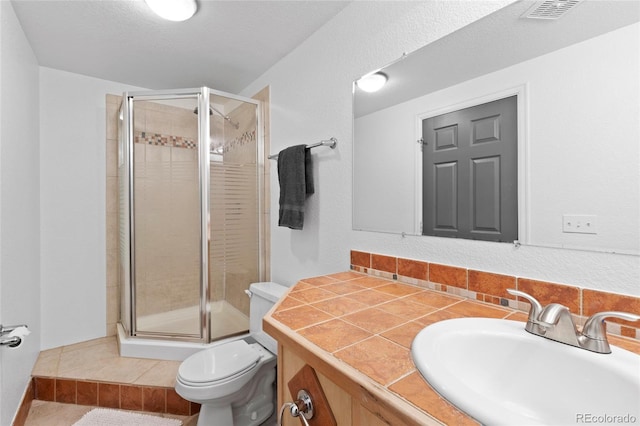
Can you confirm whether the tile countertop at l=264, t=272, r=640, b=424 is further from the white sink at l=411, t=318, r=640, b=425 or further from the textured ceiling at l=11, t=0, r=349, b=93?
the textured ceiling at l=11, t=0, r=349, b=93

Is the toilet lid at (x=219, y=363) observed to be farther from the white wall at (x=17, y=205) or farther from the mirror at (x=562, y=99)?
the mirror at (x=562, y=99)

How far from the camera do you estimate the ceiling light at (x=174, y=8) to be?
55.5 inches

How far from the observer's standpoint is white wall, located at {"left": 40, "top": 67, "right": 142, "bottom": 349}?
2148 mm

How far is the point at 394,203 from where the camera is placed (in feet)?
4.24

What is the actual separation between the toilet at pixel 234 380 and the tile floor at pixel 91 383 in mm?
317

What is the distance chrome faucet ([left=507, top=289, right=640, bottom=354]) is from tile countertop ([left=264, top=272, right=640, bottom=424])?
11 centimetres

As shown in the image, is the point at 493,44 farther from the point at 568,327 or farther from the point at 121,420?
the point at 121,420

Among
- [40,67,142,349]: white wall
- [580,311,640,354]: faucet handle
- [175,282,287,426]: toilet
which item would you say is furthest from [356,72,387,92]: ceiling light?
[40,67,142,349]: white wall

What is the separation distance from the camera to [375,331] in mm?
714

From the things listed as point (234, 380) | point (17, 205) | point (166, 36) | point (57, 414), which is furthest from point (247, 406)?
point (166, 36)

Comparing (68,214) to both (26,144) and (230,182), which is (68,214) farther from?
(230,182)

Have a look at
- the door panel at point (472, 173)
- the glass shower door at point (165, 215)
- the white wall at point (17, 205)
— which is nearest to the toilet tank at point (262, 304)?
the glass shower door at point (165, 215)

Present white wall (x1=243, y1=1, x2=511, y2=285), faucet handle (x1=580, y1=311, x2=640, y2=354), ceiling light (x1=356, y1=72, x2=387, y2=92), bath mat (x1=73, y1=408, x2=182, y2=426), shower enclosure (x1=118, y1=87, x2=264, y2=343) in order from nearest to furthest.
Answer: faucet handle (x1=580, y1=311, x2=640, y2=354) → white wall (x1=243, y1=1, x2=511, y2=285) → ceiling light (x1=356, y1=72, x2=387, y2=92) → bath mat (x1=73, y1=408, x2=182, y2=426) → shower enclosure (x1=118, y1=87, x2=264, y2=343)

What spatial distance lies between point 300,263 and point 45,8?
74.7 inches
